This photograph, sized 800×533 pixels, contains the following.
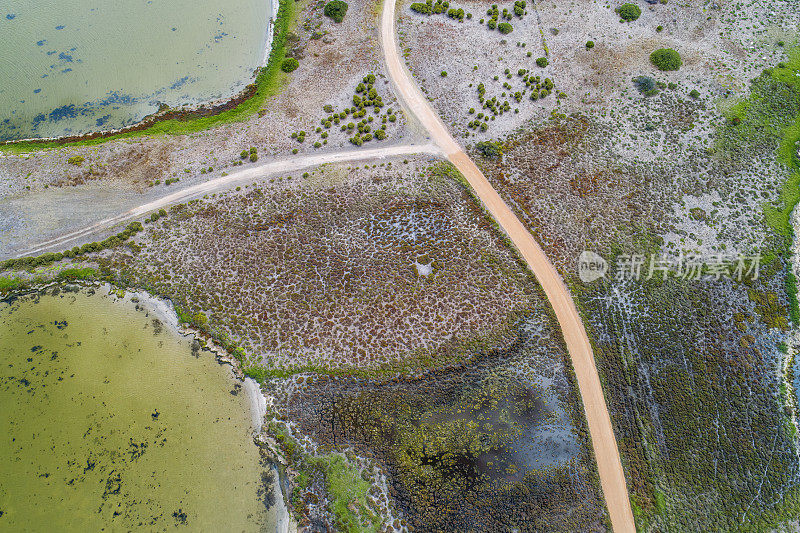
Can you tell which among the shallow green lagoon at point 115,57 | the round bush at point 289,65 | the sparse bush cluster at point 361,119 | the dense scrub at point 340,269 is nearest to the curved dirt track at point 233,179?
the sparse bush cluster at point 361,119

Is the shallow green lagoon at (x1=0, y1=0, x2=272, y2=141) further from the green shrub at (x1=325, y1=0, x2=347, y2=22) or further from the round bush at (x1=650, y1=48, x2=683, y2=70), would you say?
the round bush at (x1=650, y1=48, x2=683, y2=70)

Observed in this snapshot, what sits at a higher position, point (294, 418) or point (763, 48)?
point (763, 48)

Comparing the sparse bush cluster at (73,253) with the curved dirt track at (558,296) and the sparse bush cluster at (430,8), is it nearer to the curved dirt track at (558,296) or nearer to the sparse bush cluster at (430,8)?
the curved dirt track at (558,296)

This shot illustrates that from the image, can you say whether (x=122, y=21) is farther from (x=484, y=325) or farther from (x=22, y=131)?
(x=484, y=325)

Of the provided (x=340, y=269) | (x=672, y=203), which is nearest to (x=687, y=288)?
(x=672, y=203)

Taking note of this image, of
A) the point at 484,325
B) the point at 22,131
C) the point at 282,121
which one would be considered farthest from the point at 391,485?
the point at 22,131

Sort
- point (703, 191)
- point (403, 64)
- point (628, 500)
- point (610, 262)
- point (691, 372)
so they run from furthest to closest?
point (403, 64) < point (703, 191) < point (610, 262) < point (691, 372) < point (628, 500)

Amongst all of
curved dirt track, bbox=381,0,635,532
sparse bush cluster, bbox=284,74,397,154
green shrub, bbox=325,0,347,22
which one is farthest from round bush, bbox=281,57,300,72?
curved dirt track, bbox=381,0,635,532
